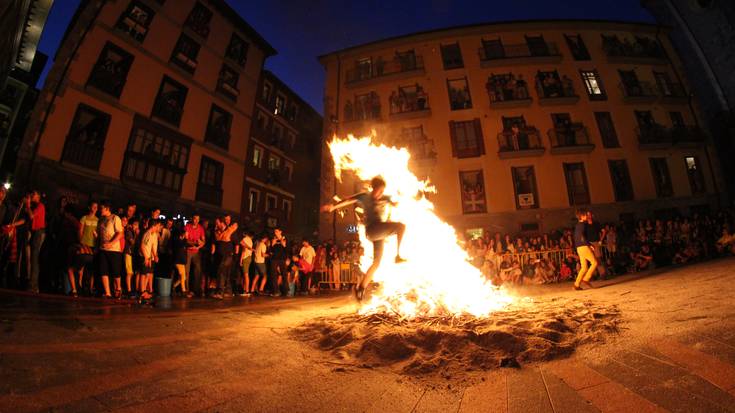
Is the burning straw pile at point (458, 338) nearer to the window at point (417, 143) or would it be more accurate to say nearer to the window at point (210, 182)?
the window at point (417, 143)

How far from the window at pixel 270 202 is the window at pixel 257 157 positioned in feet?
8.90

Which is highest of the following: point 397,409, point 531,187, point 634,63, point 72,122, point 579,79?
point 634,63

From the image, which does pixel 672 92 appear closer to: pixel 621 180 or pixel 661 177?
pixel 661 177

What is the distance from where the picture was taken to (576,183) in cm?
1986

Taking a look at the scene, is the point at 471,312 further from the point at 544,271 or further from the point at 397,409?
the point at 544,271

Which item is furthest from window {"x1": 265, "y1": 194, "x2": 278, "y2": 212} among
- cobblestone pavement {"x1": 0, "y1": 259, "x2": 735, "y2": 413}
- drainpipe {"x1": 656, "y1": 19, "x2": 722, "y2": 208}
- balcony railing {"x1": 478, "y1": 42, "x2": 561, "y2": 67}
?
drainpipe {"x1": 656, "y1": 19, "x2": 722, "y2": 208}

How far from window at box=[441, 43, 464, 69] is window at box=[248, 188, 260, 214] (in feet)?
57.2

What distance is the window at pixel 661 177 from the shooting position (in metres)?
19.9

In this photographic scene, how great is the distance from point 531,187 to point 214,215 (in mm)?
20999

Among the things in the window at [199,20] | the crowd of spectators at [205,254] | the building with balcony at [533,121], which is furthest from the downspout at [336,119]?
the window at [199,20]

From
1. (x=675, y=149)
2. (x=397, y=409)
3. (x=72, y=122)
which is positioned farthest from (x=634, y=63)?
(x=72, y=122)

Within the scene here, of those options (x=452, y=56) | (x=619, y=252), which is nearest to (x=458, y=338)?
(x=619, y=252)

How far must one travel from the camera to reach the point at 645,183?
65.1 feet

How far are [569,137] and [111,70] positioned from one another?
26896 millimetres
